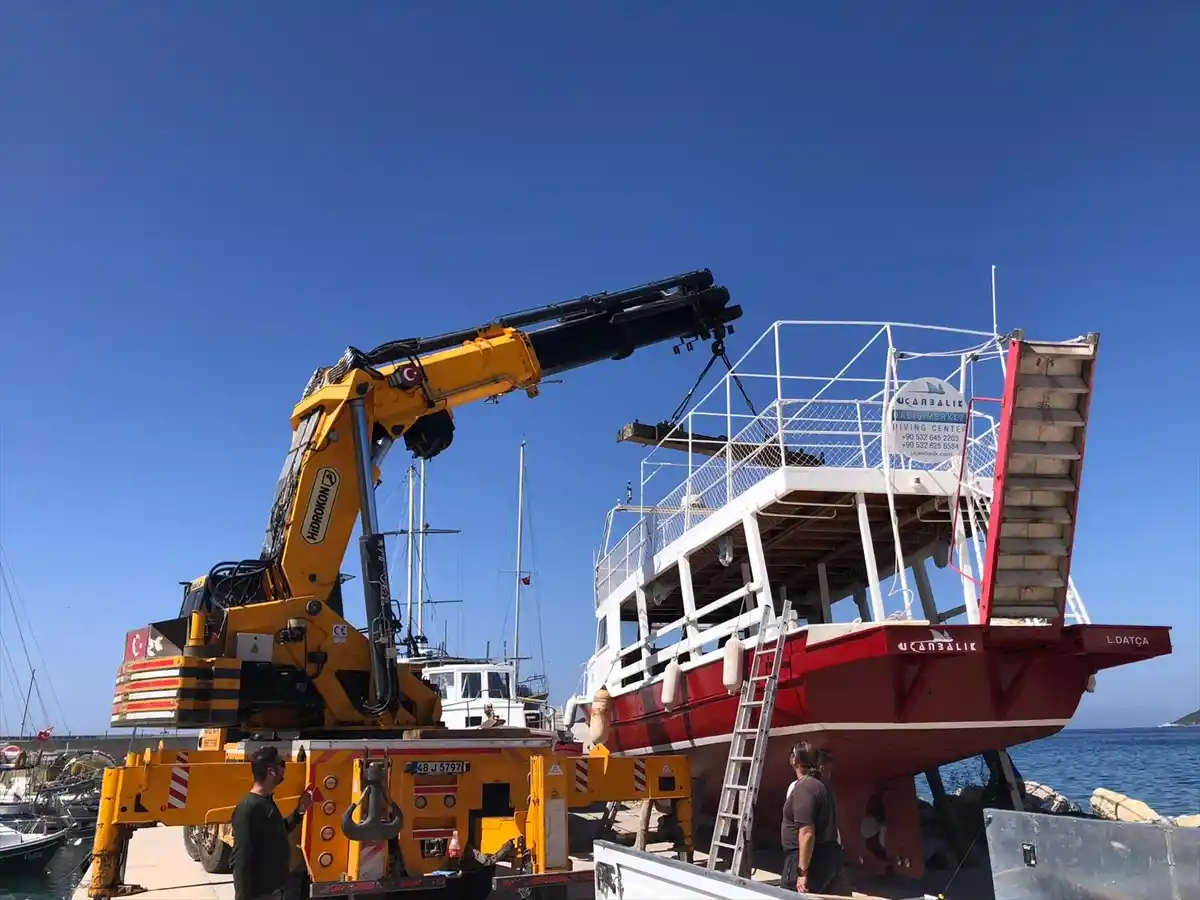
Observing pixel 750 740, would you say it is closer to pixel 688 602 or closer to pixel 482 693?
pixel 688 602

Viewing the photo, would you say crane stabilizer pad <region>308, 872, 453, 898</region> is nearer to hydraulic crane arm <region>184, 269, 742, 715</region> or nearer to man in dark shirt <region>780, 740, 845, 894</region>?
hydraulic crane arm <region>184, 269, 742, 715</region>

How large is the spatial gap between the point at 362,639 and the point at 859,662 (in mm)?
5114

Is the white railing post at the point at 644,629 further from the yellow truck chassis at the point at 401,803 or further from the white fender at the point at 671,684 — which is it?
the yellow truck chassis at the point at 401,803

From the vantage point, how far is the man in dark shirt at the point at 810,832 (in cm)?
652

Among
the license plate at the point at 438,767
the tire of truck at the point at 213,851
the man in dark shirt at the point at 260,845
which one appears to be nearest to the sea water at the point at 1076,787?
the tire of truck at the point at 213,851

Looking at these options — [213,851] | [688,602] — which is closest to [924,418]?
[688,602]

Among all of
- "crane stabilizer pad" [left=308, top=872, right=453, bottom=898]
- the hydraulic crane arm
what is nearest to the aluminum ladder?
"crane stabilizer pad" [left=308, top=872, right=453, bottom=898]

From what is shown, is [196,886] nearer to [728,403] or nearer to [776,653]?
[776,653]

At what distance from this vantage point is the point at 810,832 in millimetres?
6508

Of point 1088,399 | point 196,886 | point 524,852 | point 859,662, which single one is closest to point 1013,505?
point 1088,399

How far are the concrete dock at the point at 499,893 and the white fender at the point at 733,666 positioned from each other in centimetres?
187

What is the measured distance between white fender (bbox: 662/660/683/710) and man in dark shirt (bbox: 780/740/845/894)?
4212 millimetres

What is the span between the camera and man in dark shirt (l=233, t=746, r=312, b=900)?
16.5ft

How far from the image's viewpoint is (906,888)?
956 centimetres
